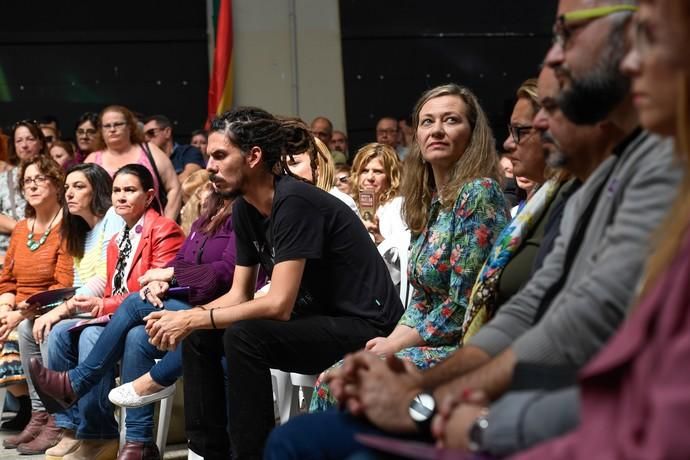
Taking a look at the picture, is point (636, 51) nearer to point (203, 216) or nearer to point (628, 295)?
point (628, 295)

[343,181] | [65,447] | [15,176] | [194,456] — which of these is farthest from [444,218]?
[15,176]

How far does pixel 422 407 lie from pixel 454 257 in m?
1.26

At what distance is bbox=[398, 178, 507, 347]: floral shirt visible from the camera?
120 inches

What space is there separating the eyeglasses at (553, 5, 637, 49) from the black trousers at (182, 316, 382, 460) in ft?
4.97

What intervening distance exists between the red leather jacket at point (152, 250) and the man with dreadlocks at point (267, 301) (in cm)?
93

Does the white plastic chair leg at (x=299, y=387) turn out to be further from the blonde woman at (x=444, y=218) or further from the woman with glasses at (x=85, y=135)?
the woman with glasses at (x=85, y=135)

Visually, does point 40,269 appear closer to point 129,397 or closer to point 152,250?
point 152,250

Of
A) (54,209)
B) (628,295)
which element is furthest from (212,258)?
(628,295)

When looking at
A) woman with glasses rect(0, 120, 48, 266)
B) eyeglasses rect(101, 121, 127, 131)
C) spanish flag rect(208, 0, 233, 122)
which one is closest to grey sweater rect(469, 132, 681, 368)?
woman with glasses rect(0, 120, 48, 266)

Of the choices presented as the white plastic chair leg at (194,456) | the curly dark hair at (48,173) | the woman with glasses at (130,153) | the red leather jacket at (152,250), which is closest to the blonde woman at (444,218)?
the white plastic chair leg at (194,456)

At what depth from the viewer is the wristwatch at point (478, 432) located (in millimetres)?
1614

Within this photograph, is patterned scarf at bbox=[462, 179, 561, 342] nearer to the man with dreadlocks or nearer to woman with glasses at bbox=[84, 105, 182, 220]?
the man with dreadlocks

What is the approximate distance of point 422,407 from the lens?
1.83 m

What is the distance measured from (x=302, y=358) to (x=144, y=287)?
1.11 metres
